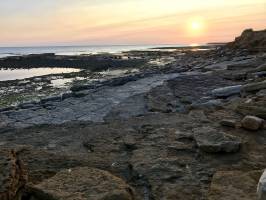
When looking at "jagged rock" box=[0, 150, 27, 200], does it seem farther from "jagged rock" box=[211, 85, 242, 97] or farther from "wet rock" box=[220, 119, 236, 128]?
"jagged rock" box=[211, 85, 242, 97]

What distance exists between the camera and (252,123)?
248 inches

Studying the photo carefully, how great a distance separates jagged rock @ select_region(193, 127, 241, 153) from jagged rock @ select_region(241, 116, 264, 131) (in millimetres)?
737

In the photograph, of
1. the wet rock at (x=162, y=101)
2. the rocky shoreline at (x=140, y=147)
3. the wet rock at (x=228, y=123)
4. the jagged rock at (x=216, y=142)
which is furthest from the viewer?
the wet rock at (x=162, y=101)

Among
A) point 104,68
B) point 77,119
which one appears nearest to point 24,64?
point 104,68

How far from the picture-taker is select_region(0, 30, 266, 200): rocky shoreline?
404 cm

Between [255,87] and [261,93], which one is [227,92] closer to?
[255,87]

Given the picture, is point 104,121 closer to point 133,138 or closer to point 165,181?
point 133,138

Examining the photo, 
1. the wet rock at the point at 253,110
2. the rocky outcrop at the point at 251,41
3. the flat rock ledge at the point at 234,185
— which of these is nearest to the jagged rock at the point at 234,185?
the flat rock ledge at the point at 234,185

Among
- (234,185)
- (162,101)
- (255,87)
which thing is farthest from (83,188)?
(255,87)

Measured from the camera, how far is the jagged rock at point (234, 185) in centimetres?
407

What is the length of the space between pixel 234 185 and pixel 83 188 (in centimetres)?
162

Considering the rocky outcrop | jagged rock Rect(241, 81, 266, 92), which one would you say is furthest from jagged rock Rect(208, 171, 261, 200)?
the rocky outcrop

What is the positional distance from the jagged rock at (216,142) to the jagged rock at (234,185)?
697 millimetres

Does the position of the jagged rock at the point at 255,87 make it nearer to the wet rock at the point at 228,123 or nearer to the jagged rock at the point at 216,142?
the wet rock at the point at 228,123
